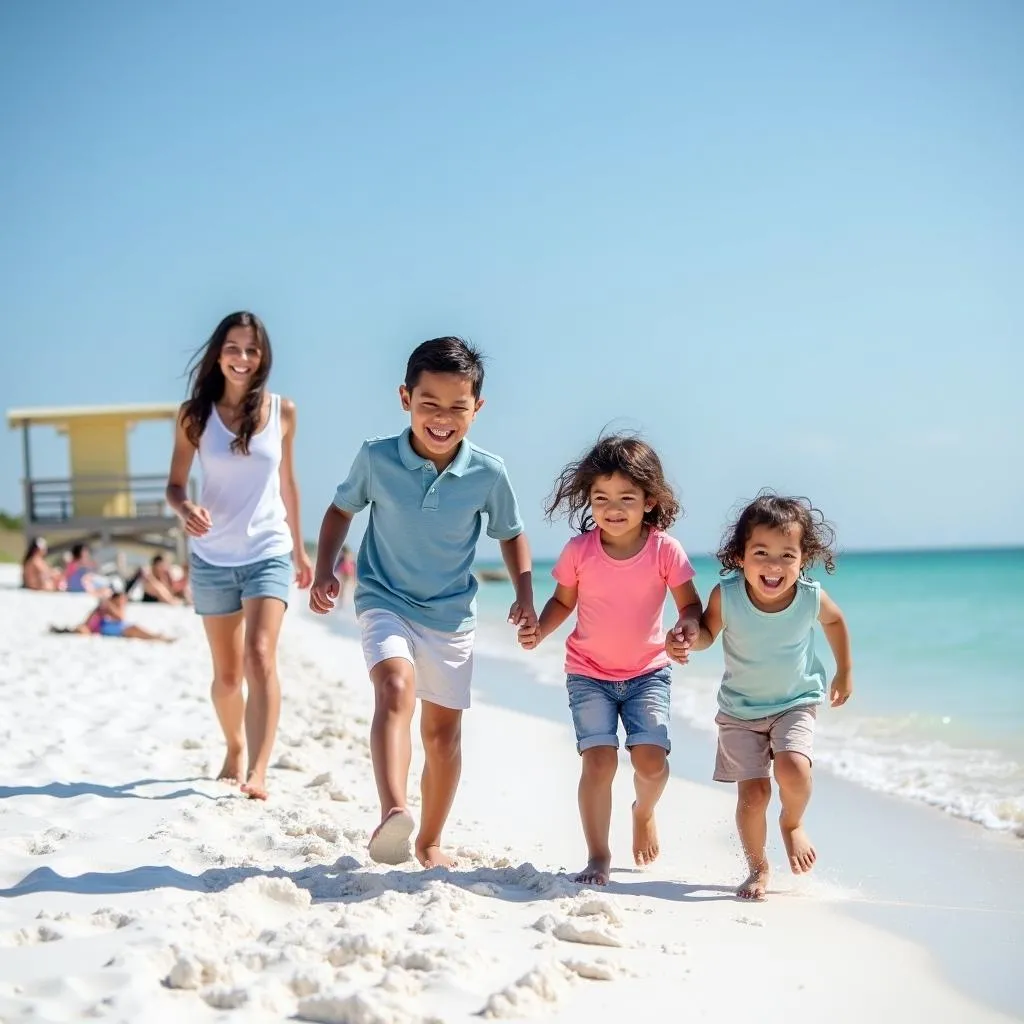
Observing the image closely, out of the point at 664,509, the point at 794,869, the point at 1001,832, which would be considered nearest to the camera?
the point at 794,869

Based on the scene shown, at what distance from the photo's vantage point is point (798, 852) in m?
3.76

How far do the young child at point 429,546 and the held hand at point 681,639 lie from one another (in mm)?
463

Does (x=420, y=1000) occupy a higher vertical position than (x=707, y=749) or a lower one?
higher

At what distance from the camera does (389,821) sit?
11.0 ft

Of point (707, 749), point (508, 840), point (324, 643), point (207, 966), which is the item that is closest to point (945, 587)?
point (324, 643)

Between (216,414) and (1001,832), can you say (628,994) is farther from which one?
(216,414)

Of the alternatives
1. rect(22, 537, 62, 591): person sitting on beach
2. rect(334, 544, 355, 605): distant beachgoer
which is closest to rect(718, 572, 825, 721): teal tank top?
rect(22, 537, 62, 591): person sitting on beach

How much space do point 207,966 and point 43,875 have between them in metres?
1.07

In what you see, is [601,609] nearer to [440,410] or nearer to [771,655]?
[771,655]

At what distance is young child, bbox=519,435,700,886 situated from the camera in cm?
389

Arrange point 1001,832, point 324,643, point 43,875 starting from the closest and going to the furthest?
point 43,875 < point 1001,832 < point 324,643

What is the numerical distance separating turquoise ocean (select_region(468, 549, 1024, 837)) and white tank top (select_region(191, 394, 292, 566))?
3.27 meters

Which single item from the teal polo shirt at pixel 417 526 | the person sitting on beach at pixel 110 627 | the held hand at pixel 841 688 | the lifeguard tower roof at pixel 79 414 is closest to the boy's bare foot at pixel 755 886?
the held hand at pixel 841 688

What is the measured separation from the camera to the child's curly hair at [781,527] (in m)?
3.89
